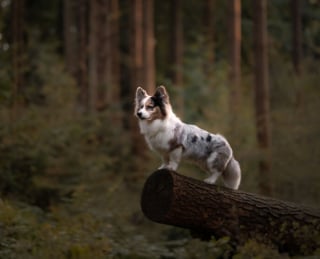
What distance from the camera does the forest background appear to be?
1134 cm

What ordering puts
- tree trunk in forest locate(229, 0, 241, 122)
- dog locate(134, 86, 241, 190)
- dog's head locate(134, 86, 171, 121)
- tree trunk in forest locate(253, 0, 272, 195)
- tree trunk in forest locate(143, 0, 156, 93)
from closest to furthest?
dog's head locate(134, 86, 171, 121) < dog locate(134, 86, 241, 190) < tree trunk in forest locate(253, 0, 272, 195) < tree trunk in forest locate(229, 0, 241, 122) < tree trunk in forest locate(143, 0, 156, 93)

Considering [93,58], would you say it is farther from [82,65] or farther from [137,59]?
[137,59]

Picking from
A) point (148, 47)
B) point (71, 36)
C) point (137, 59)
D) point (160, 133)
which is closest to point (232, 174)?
point (160, 133)

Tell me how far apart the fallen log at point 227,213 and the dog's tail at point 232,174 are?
634mm

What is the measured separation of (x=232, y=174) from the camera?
1093 centimetres

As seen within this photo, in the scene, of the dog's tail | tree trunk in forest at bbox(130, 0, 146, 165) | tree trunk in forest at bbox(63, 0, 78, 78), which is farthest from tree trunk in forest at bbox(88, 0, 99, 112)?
the dog's tail

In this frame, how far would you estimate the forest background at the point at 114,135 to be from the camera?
1134 centimetres

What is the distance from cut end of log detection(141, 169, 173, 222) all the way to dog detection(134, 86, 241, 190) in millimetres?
608

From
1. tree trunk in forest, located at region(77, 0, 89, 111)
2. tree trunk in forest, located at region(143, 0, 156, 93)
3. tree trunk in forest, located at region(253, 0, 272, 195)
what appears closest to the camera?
tree trunk in forest, located at region(253, 0, 272, 195)

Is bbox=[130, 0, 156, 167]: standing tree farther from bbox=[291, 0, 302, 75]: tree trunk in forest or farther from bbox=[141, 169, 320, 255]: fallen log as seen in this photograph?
bbox=[141, 169, 320, 255]: fallen log

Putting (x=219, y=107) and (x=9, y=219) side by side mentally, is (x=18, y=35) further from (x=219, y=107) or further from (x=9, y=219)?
(x=9, y=219)

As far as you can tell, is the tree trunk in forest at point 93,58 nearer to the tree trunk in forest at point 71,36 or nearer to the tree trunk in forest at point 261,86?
the tree trunk in forest at point 71,36

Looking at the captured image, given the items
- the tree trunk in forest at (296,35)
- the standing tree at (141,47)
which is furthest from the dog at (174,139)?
the tree trunk in forest at (296,35)

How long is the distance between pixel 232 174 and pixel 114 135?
13.6 meters
